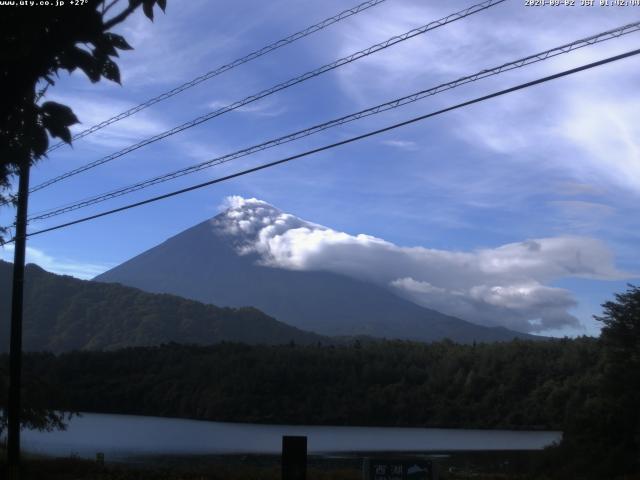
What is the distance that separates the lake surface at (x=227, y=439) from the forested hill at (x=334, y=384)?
5137mm

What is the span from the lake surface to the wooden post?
132 ft

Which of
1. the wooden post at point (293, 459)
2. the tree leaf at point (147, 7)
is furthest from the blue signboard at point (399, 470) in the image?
the tree leaf at point (147, 7)

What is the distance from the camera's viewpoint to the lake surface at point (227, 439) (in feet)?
183

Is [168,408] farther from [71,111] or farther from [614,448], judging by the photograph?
[71,111]

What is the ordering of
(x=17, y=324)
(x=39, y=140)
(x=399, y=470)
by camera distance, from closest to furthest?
(x=39, y=140), (x=399, y=470), (x=17, y=324)

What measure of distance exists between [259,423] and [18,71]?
99416mm

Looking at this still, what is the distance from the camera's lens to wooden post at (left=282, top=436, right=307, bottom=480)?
7.67m

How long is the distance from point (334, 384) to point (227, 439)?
3943 cm

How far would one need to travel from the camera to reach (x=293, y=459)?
25.3ft

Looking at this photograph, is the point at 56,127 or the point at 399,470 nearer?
the point at 56,127

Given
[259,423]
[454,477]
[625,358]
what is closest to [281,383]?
[259,423]

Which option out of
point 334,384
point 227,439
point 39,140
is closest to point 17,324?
point 39,140

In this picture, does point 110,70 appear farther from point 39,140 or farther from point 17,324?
point 17,324

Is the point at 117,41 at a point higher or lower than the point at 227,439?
higher
